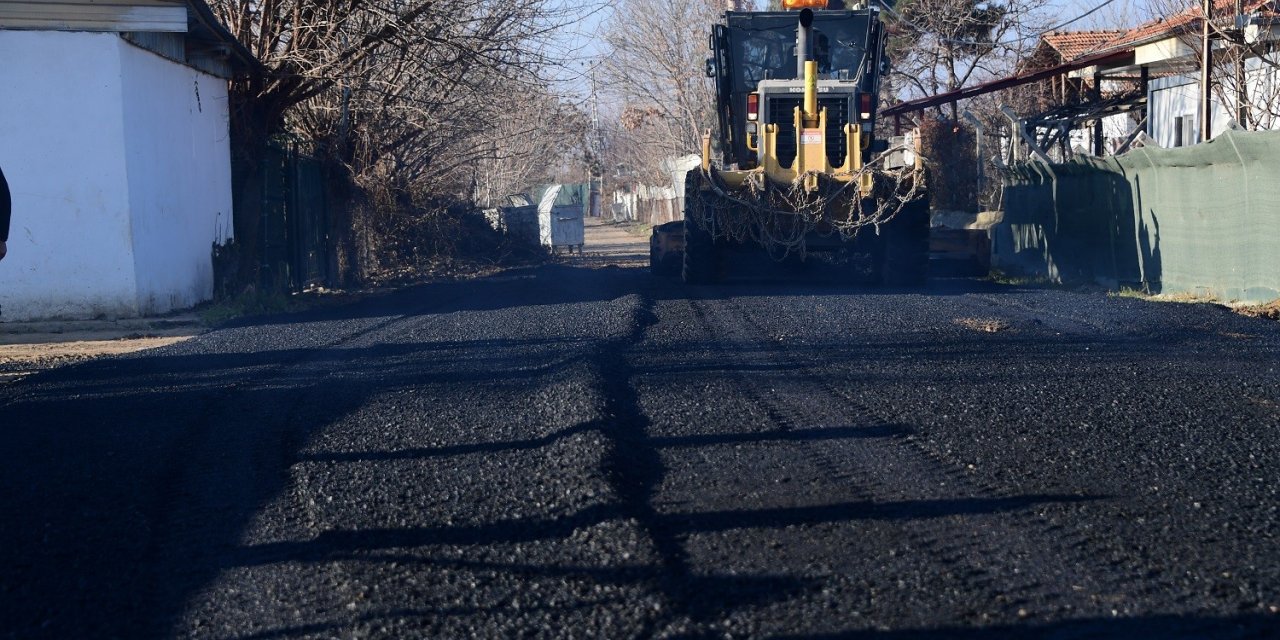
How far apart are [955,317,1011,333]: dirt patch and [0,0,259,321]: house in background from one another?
893cm

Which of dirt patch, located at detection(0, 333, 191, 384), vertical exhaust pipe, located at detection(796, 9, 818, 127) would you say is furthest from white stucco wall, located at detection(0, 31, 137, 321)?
vertical exhaust pipe, located at detection(796, 9, 818, 127)

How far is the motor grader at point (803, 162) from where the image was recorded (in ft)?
45.3

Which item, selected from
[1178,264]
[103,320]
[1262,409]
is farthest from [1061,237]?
[103,320]

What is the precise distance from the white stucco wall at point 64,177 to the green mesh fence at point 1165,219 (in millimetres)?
11809

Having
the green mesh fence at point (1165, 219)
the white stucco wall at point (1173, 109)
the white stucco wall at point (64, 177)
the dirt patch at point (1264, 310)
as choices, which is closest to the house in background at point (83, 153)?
the white stucco wall at point (64, 177)

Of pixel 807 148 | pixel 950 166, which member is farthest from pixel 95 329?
pixel 950 166

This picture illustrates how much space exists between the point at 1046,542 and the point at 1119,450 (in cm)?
161

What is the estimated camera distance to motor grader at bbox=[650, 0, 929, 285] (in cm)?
1380

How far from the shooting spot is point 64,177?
42.1 feet

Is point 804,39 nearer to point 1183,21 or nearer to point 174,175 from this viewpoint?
point 174,175

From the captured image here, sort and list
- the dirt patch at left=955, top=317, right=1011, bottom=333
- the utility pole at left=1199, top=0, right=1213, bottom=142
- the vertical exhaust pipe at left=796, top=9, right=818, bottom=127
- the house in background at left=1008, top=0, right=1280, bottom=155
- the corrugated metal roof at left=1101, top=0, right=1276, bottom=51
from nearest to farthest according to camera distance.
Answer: the dirt patch at left=955, top=317, right=1011, bottom=333 → the vertical exhaust pipe at left=796, top=9, right=818, bottom=127 → the utility pole at left=1199, top=0, right=1213, bottom=142 → the house in background at left=1008, top=0, right=1280, bottom=155 → the corrugated metal roof at left=1101, top=0, right=1276, bottom=51

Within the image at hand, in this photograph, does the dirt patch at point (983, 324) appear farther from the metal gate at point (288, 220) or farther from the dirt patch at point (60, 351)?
the metal gate at point (288, 220)

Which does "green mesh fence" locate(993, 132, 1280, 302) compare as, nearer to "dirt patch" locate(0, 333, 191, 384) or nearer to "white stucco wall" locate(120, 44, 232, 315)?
"dirt patch" locate(0, 333, 191, 384)

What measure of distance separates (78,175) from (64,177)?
0.15 meters
